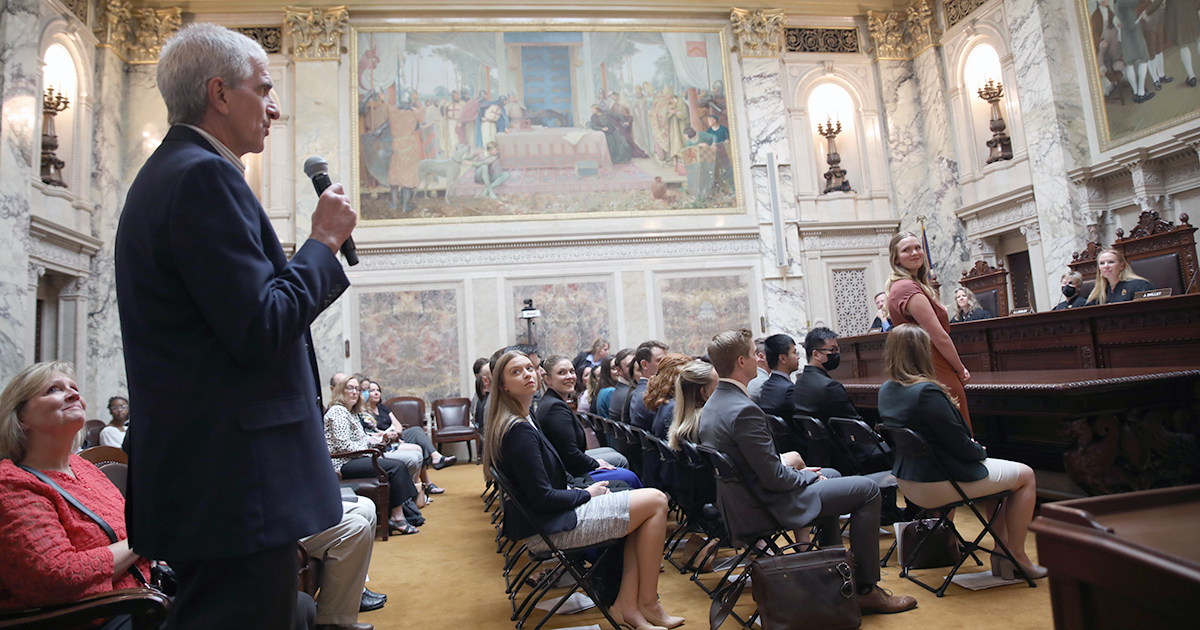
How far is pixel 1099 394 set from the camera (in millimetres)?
3850

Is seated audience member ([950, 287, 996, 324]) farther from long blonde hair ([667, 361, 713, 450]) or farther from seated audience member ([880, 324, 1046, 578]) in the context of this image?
long blonde hair ([667, 361, 713, 450])

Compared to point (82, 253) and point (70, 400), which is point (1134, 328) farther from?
point (82, 253)

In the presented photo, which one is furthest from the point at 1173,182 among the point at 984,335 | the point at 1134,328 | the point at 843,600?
the point at 843,600

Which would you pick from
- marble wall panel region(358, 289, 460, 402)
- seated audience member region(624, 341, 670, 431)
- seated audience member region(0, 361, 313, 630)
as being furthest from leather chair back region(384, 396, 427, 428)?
seated audience member region(0, 361, 313, 630)

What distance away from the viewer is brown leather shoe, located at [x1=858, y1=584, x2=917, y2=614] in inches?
127

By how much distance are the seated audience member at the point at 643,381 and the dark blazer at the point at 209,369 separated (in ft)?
12.2

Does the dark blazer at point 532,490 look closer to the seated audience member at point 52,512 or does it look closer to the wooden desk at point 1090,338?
the seated audience member at point 52,512

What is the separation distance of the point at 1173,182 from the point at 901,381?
26.3ft

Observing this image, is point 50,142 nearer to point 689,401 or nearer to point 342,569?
point 342,569

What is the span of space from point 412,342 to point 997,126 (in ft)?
33.1

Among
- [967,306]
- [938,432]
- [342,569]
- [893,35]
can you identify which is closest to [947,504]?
[938,432]

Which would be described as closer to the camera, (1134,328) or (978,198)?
(1134,328)

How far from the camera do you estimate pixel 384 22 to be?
1205 centimetres

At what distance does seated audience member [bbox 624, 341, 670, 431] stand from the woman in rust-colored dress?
1.74 metres
